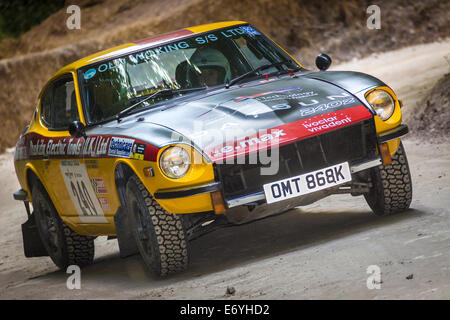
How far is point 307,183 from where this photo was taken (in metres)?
5.73

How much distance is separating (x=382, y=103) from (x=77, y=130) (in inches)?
89.4

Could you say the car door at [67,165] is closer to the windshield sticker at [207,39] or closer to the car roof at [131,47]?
the car roof at [131,47]

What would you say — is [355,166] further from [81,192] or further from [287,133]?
[81,192]

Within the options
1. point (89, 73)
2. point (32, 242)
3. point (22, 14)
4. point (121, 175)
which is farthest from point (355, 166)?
point (22, 14)

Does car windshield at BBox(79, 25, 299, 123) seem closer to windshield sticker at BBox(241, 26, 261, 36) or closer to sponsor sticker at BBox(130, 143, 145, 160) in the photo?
windshield sticker at BBox(241, 26, 261, 36)

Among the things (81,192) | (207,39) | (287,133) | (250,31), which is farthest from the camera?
(250,31)

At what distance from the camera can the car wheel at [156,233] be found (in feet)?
→ 18.8

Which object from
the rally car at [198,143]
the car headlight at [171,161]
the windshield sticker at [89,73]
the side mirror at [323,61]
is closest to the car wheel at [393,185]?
the rally car at [198,143]

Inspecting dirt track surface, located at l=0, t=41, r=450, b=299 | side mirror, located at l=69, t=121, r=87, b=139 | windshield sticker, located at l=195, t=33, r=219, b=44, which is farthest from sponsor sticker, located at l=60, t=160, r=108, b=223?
windshield sticker, located at l=195, t=33, r=219, b=44

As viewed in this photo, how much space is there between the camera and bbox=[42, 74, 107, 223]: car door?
6637 millimetres

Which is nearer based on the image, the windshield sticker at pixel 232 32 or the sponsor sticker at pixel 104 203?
the sponsor sticker at pixel 104 203

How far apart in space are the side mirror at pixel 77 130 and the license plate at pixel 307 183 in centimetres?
167

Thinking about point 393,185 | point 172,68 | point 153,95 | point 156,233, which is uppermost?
point 172,68

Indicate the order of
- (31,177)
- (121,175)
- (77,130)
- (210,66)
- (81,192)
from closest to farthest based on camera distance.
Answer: (121,175) < (77,130) < (81,192) < (210,66) < (31,177)
